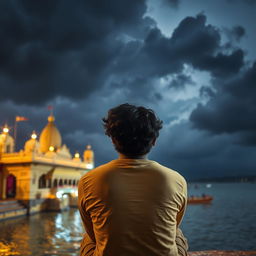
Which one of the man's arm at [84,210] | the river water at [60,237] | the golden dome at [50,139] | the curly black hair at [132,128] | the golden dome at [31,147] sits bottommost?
the river water at [60,237]

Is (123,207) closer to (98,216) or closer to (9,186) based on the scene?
(98,216)

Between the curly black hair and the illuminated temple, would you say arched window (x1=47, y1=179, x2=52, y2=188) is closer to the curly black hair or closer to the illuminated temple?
the illuminated temple

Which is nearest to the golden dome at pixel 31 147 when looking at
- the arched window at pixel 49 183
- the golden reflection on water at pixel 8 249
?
the arched window at pixel 49 183

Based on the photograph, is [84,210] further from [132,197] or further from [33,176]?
[33,176]

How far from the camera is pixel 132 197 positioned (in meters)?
1.83

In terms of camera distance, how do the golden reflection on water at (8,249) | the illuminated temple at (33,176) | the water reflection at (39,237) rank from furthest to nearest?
1. the illuminated temple at (33,176)
2. the water reflection at (39,237)
3. the golden reflection on water at (8,249)

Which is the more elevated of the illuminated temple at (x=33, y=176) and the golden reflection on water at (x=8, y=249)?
the illuminated temple at (x=33, y=176)

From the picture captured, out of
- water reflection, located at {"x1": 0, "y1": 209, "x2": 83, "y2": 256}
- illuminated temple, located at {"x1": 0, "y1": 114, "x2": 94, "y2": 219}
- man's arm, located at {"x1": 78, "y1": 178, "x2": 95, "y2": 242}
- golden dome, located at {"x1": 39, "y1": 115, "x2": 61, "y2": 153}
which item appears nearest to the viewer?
man's arm, located at {"x1": 78, "y1": 178, "x2": 95, "y2": 242}

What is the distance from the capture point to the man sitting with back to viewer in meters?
1.80

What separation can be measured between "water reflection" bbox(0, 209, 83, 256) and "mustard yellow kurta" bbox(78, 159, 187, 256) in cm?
1113

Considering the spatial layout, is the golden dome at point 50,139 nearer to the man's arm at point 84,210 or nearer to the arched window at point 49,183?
the arched window at point 49,183

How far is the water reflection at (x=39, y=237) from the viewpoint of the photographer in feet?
40.7

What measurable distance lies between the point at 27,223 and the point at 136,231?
69.1ft

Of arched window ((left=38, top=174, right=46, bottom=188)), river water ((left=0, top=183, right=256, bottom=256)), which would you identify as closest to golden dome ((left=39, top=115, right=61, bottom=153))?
arched window ((left=38, top=174, right=46, bottom=188))
